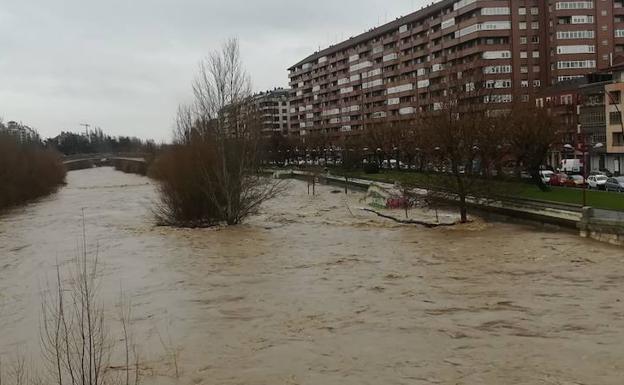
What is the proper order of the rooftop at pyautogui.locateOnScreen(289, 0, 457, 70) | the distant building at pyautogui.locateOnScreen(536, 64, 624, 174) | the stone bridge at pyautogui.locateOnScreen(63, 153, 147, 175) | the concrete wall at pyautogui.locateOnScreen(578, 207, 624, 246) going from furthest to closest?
the stone bridge at pyautogui.locateOnScreen(63, 153, 147, 175), the rooftop at pyautogui.locateOnScreen(289, 0, 457, 70), the distant building at pyautogui.locateOnScreen(536, 64, 624, 174), the concrete wall at pyautogui.locateOnScreen(578, 207, 624, 246)

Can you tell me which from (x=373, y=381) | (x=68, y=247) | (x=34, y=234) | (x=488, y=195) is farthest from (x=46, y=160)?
(x=373, y=381)

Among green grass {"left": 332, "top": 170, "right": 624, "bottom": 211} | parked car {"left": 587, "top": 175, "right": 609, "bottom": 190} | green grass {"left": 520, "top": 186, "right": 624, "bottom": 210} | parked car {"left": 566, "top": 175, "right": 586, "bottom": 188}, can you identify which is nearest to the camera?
green grass {"left": 520, "top": 186, "right": 624, "bottom": 210}

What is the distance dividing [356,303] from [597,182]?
114 feet

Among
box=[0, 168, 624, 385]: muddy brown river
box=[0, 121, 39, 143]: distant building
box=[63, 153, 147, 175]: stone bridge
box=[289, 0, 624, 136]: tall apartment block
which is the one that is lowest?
box=[0, 168, 624, 385]: muddy brown river

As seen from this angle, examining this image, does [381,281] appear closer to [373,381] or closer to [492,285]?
[492,285]

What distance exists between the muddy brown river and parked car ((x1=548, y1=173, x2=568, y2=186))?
1817 cm

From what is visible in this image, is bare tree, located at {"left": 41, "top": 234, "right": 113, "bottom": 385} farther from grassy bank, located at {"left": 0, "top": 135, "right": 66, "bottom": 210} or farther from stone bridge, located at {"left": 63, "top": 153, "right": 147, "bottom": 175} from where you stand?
stone bridge, located at {"left": 63, "top": 153, "right": 147, "bottom": 175}

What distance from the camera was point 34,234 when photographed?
33.4m

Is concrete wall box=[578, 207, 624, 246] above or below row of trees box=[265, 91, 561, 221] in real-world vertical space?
below

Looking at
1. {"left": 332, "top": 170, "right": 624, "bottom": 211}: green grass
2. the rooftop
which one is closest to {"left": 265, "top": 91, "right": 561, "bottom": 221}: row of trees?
{"left": 332, "top": 170, "right": 624, "bottom": 211}: green grass

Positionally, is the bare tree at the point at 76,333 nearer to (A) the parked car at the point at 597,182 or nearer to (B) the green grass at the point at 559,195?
(B) the green grass at the point at 559,195

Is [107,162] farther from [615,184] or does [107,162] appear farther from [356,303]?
[356,303]

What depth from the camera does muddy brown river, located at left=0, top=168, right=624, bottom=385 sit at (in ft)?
36.6

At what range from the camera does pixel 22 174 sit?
58469 millimetres
